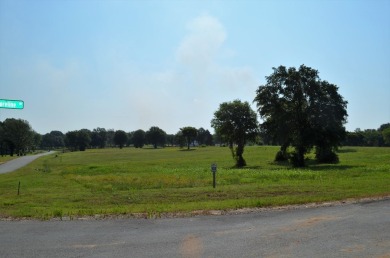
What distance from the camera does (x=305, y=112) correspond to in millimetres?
49625

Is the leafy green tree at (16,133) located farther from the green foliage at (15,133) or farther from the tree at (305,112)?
the tree at (305,112)

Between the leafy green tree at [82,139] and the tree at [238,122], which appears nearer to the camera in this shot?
the tree at [238,122]

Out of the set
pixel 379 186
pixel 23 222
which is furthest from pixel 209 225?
pixel 379 186

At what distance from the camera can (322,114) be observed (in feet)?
162

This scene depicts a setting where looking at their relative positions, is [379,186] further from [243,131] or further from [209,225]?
[243,131]

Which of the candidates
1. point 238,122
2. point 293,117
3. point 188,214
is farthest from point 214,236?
point 238,122

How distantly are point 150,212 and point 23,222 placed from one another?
3.94 metres

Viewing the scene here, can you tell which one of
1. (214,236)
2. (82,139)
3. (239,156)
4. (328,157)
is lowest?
(214,236)

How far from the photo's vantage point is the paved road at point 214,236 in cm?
820

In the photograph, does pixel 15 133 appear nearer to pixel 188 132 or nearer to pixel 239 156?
pixel 188 132

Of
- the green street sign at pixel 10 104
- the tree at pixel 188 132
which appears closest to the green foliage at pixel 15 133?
the tree at pixel 188 132

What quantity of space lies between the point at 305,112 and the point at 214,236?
42.4 metres

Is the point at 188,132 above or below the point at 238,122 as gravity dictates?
above

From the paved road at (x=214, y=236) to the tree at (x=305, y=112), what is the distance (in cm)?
3731
